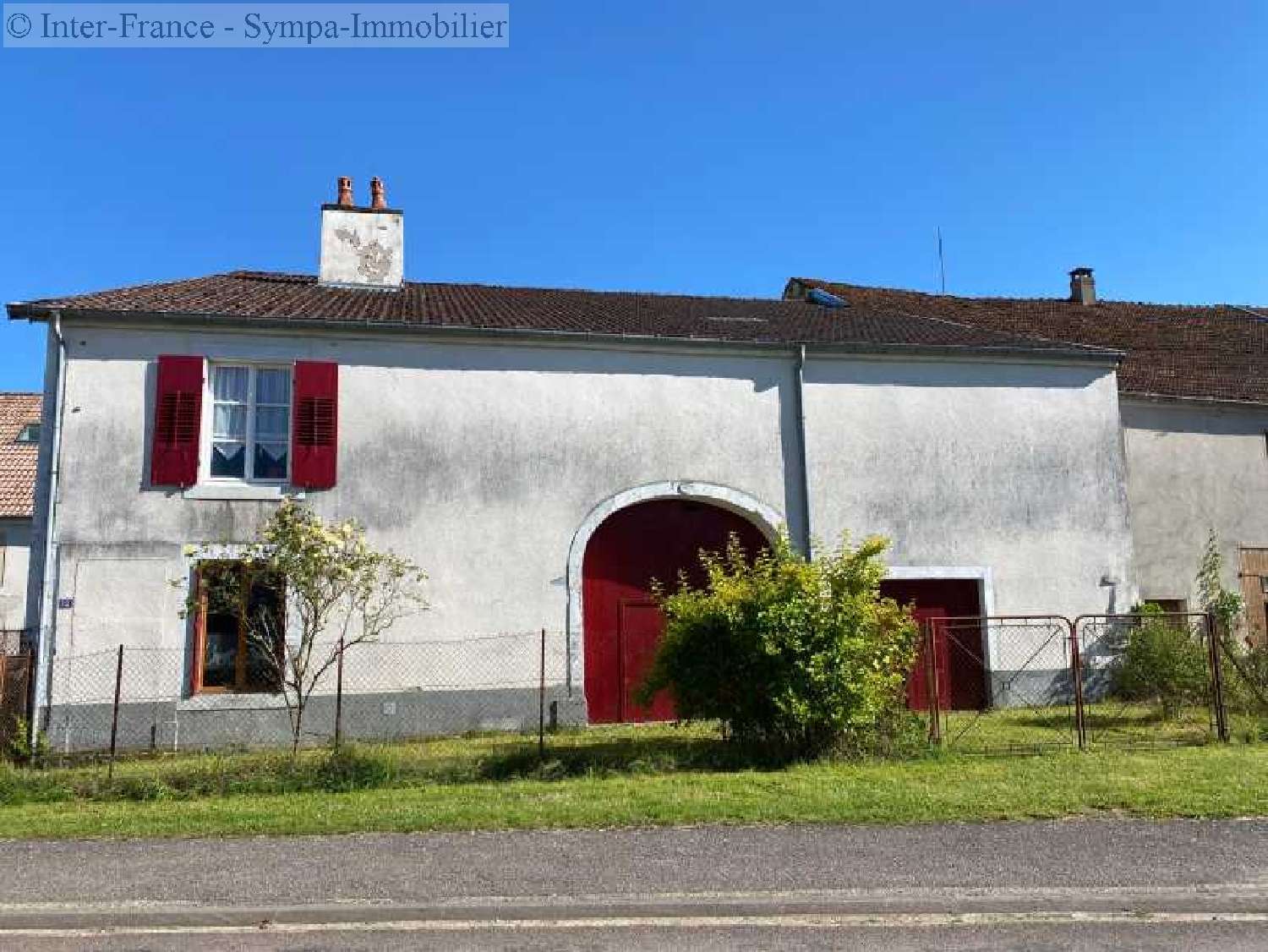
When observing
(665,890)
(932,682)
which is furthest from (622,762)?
(665,890)

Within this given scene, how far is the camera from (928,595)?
1507 centimetres

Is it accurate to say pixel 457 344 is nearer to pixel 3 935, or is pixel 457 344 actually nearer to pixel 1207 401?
pixel 3 935

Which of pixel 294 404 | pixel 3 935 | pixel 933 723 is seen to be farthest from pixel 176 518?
pixel 933 723

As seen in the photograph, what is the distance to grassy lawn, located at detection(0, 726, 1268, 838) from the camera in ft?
25.7

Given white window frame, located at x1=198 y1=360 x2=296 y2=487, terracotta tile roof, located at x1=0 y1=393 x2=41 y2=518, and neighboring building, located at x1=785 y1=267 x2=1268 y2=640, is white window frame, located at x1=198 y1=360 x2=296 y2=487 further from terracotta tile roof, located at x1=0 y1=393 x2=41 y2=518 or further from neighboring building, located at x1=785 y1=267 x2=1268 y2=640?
neighboring building, located at x1=785 y1=267 x2=1268 y2=640

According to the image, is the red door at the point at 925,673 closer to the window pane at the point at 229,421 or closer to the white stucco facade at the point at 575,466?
the white stucco facade at the point at 575,466

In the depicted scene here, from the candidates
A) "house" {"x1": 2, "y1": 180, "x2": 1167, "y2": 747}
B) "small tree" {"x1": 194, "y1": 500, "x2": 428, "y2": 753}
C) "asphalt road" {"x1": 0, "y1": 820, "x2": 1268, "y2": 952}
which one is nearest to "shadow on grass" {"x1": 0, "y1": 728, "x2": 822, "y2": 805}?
"small tree" {"x1": 194, "y1": 500, "x2": 428, "y2": 753}

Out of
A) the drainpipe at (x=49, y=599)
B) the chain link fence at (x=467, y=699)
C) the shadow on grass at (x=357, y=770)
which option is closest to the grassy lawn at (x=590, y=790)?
the shadow on grass at (x=357, y=770)

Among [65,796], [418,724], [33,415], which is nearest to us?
[65,796]

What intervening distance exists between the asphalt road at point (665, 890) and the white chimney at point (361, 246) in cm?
1079

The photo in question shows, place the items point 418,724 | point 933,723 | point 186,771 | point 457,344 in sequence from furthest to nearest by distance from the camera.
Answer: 1. point 457,344
2. point 418,724
3. point 933,723
4. point 186,771

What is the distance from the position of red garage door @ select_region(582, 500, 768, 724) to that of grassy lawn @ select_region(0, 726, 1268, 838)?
2888 mm

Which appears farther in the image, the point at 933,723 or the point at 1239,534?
the point at 1239,534

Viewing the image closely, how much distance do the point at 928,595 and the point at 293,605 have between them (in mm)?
8833
